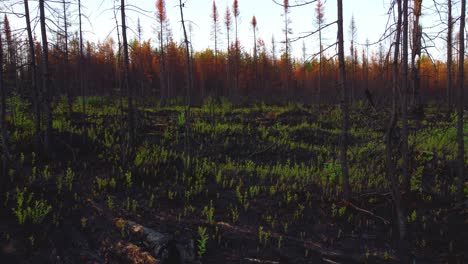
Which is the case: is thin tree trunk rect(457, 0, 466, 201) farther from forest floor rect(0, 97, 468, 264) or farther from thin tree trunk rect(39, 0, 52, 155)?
thin tree trunk rect(39, 0, 52, 155)

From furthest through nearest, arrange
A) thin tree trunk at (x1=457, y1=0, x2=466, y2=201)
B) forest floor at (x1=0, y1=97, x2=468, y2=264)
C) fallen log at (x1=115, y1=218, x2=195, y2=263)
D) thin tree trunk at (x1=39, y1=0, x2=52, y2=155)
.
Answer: thin tree trunk at (x1=39, y1=0, x2=52, y2=155), thin tree trunk at (x1=457, y1=0, x2=466, y2=201), forest floor at (x1=0, y1=97, x2=468, y2=264), fallen log at (x1=115, y1=218, x2=195, y2=263)

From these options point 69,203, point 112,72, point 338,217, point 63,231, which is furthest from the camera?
point 112,72

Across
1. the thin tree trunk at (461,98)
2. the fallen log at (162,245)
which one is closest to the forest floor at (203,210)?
the fallen log at (162,245)

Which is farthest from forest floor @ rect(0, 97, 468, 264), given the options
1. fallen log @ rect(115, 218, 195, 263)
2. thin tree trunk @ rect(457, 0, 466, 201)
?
thin tree trunk @ rect(457, 0, 466, 201)

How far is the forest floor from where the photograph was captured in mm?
4824

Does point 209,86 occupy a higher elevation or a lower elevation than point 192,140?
higher

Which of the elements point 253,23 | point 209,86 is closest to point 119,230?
point 253,23

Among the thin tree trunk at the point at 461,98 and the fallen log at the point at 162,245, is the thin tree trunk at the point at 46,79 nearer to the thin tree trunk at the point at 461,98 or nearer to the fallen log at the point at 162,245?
the fallen log at the point at 162,245

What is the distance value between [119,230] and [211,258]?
5.21 ft

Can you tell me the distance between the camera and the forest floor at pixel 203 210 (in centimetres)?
482

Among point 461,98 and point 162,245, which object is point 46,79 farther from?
point 461,98

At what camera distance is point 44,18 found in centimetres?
788

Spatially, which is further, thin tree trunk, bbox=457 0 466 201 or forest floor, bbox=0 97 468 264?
thin tree trunk, bbox=457 0 466 201

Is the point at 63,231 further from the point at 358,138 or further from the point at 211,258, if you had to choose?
the point at 358,138
